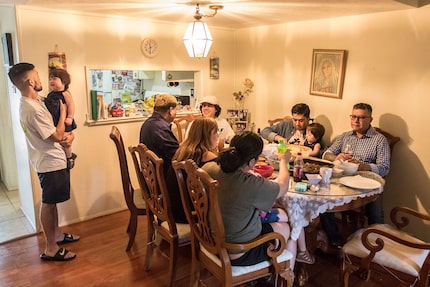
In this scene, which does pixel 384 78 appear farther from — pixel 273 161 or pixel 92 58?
pixel 92 58

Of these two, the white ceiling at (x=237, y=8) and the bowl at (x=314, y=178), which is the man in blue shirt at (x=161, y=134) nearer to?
the white ceiling at (x=237, y=8)

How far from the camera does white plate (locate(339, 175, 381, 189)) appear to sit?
2.16m

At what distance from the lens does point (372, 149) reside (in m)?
2.79

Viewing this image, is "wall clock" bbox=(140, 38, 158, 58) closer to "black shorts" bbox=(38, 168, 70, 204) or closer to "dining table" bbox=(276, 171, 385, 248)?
"black shorts" bbox=(38, 168, 70, 204)

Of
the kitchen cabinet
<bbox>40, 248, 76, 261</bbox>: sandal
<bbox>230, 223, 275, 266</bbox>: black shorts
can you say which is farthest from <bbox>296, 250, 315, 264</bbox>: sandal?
the kitchen cabinet

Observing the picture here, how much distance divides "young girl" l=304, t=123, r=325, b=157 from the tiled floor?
8.91 feet

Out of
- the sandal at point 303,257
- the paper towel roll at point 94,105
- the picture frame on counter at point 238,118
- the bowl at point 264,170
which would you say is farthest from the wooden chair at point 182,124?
the sandal at point 303,257

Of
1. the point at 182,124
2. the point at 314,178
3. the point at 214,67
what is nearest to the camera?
the point at 314,178

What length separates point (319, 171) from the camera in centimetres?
234

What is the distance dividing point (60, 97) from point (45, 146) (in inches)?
19.8

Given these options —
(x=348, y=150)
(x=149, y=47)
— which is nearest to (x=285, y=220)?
(x=348, y=150)

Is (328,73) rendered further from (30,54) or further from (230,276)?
(30,54)

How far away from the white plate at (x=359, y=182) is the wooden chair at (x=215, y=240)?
620 mm

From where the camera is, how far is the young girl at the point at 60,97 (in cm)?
→ 280
